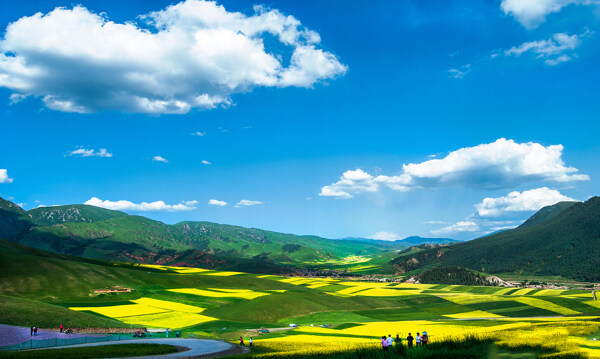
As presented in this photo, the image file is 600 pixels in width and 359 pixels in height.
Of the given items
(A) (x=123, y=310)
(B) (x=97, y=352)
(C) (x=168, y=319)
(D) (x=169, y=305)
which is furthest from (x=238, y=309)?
(B) (x=97, y=352)

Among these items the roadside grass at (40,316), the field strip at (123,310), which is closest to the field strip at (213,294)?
the field strip at (123,310)

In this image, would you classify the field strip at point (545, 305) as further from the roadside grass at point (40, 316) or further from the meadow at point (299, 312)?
the roadside grass at point (40, 316)

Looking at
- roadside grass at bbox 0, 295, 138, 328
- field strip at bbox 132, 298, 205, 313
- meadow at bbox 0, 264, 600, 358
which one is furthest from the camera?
field strip at bbox 132, 298, 205, 313

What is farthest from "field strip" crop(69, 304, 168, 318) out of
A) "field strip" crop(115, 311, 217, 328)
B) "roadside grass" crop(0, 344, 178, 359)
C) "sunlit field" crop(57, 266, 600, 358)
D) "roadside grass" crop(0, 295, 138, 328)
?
"roadside grass" crop(0, 344, 178, 359)

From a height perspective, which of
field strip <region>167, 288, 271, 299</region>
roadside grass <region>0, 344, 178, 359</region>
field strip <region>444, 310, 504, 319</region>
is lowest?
field strip <region>444, 310, 504, 319</region>

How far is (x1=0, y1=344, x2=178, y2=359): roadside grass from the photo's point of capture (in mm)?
46919

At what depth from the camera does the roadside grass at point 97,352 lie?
154 feet

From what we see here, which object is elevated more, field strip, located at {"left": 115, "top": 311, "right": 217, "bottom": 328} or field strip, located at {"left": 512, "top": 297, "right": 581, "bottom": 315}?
field strip, located at {"left": 115, "top": 311, "right": 217, "bottom": 328}

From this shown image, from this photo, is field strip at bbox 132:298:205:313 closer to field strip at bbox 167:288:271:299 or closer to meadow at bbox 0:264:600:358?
meadow at bbox 0:264:600:358

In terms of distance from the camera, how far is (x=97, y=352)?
49.9 meters

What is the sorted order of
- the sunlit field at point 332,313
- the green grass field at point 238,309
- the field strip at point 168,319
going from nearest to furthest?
the green grass field at point 238,309
the sunlit field at point 332,313
the field strip at point 168,319

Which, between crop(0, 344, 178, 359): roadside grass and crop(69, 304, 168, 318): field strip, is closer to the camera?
crop(0, 344, 178, 359): roadside grass

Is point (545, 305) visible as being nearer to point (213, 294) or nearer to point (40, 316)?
point (213, 294)

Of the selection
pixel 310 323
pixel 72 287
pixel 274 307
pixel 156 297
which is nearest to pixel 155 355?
pixel 310 323
